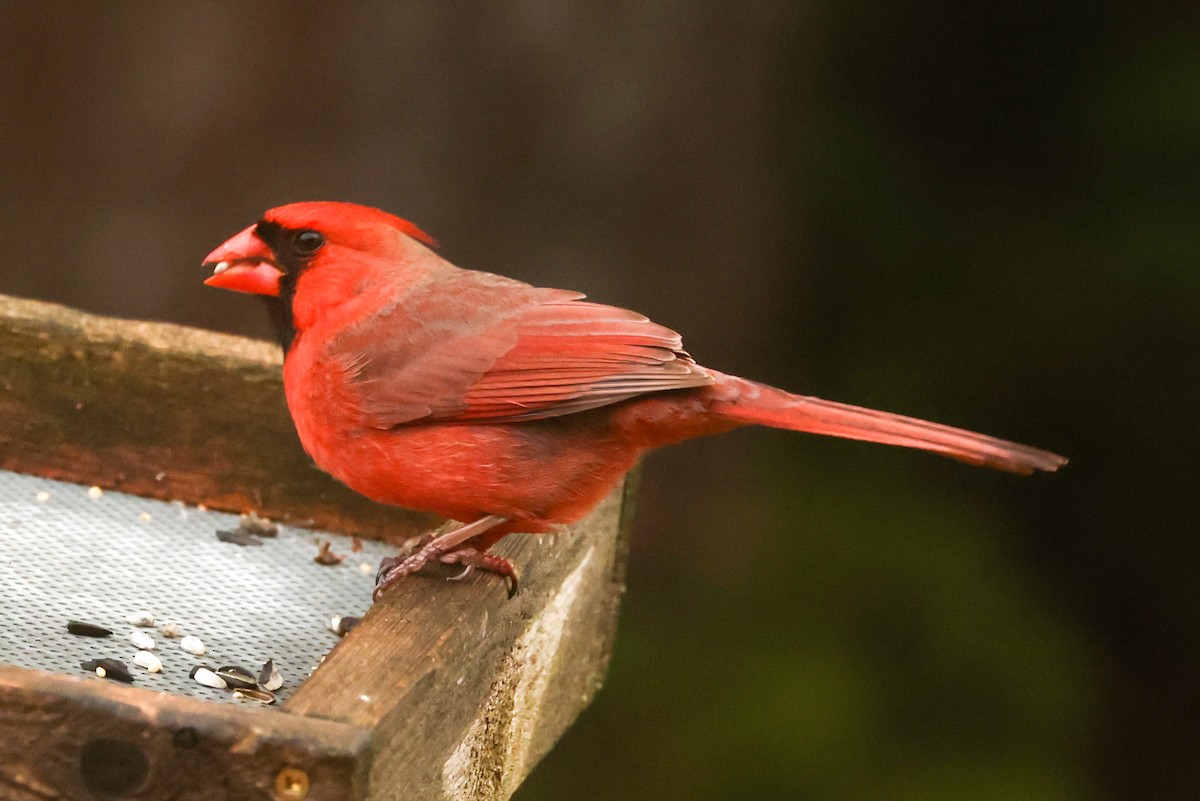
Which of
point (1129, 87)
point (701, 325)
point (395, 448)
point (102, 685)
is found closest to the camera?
point (102, 685)

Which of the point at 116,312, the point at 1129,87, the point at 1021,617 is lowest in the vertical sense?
the point at 1021,617

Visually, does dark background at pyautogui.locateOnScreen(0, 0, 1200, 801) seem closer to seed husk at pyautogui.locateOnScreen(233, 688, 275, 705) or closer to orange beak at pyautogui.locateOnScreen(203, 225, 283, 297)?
orange beak at pyautogui.locateOnScreen(203, 225, 283, 297)

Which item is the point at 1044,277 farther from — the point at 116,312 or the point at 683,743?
the point at 116,312

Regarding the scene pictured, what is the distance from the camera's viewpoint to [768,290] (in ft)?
14.5

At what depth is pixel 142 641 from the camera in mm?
2354

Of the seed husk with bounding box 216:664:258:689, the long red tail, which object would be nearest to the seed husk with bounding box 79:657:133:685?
the seed husk with bounding box 216:664:258:689

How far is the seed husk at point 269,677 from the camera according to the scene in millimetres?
2271

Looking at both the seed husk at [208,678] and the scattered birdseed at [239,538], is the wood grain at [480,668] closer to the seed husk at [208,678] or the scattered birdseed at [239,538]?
the seed husk at [208,678]

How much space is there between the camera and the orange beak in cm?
275

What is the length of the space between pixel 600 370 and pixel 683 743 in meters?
2.05

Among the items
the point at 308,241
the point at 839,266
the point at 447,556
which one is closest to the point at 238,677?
the point at 447,556

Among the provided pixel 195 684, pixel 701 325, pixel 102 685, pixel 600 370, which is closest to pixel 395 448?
pixel 600 370

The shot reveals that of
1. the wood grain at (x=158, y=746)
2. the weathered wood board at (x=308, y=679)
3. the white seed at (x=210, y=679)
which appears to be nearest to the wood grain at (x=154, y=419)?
the weathered wood board at (x=308, y=679)

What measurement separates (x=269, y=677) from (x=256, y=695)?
0.09 metres
